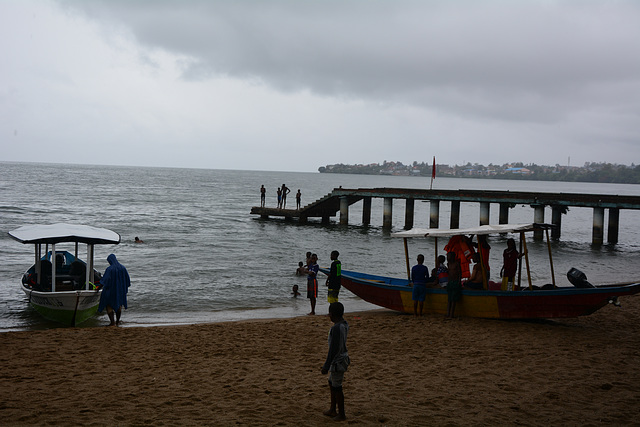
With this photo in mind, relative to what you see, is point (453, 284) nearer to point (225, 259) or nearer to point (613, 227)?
point (225, 259)

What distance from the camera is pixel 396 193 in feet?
118

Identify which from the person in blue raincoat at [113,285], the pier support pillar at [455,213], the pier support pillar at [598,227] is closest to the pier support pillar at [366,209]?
the pier support pillar at [455,213]

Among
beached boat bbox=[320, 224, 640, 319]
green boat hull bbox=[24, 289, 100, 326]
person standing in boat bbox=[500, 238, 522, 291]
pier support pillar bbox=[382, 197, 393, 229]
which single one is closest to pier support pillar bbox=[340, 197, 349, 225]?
pier support pillar bbox=[382, 197, 393, 229]

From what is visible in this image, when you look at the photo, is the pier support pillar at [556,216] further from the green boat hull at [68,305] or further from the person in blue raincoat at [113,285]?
the person in blue raincoat at [113,285]

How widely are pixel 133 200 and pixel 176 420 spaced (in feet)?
208

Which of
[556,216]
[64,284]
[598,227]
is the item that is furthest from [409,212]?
[64,284]

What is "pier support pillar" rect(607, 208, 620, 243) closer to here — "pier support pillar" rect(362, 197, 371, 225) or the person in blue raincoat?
"pier support pillar" rect(362, 197, 371, 225)

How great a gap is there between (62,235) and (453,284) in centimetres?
866

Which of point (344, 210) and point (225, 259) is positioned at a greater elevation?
point (344, 210)

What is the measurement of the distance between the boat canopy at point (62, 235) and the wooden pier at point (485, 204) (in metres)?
23.0

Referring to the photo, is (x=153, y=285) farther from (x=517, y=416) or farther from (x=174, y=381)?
(x=517, y=416)

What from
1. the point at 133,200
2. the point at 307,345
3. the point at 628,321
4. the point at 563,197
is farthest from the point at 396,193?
the point at 133,200

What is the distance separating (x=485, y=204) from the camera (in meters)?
34.0

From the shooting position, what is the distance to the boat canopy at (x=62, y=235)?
1236 centimetres
